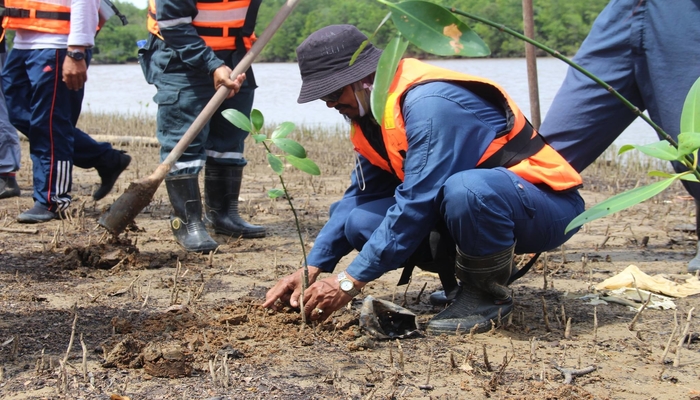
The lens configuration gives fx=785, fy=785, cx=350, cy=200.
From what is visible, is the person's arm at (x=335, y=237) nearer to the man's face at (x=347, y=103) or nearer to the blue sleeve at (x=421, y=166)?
the blue sleeve at (x=421, y=166)

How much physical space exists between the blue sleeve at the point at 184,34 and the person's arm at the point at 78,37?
0.87 metres

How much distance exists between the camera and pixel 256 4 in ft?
14.3

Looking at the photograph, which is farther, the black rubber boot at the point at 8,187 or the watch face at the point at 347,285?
the black rubber boot at the point at 8,187

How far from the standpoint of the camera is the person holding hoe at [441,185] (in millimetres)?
2654

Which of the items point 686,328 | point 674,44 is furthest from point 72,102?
point 686,328

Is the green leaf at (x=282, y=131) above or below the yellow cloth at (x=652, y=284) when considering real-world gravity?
above

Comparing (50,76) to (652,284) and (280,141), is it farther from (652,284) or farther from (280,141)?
(652,284)

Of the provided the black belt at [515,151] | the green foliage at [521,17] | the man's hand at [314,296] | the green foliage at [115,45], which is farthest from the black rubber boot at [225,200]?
the green foliage at [115,45]

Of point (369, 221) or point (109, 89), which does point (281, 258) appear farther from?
point (109, 89)

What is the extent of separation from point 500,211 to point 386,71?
64.5 inches

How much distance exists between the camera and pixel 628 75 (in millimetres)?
3678

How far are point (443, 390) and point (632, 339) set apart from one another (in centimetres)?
87

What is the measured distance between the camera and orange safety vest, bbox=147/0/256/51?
4.30 meters

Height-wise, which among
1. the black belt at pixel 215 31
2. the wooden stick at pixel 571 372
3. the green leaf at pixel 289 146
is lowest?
the wooden stick at pixel 571 372
